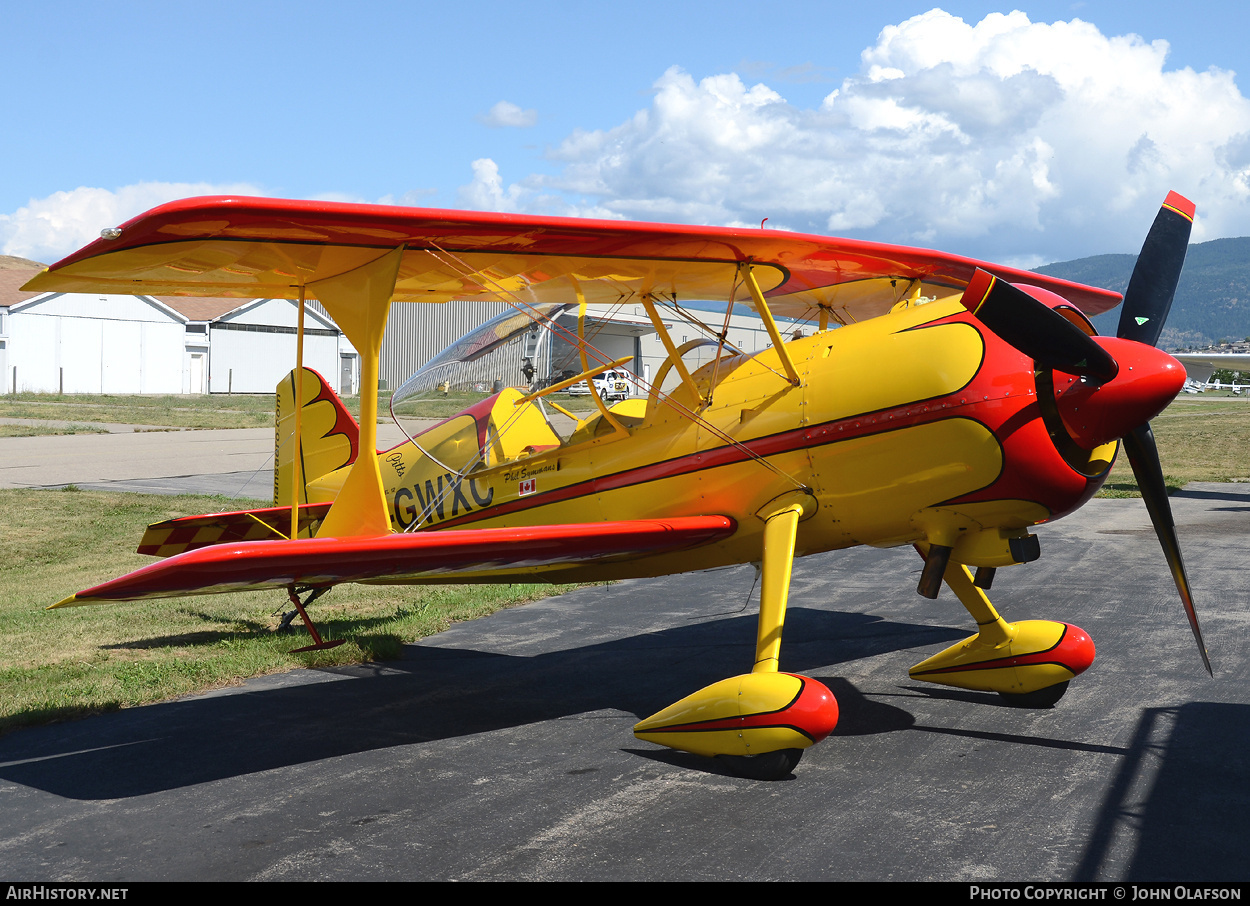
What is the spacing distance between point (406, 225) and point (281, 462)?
4.38m

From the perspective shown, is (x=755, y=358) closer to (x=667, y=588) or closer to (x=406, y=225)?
(x=406, y=225)

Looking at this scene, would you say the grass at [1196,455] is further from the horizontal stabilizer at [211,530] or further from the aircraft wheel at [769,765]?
the horizontal stabilizer at [211,530]

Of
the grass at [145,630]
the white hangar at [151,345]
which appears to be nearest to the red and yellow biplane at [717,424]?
the grass at [145,630]

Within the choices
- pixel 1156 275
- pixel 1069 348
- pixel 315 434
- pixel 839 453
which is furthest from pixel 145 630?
pixel 1156 275

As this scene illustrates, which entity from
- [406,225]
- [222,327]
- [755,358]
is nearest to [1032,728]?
[755,358]

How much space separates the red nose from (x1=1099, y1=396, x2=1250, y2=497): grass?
8.59m

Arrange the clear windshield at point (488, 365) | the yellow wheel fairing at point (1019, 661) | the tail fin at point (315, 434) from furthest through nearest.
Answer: the tail fin at point (315, 434) → the clear windshield at point (488, 365) → the yellow wheel fairing at point (1019, 661)

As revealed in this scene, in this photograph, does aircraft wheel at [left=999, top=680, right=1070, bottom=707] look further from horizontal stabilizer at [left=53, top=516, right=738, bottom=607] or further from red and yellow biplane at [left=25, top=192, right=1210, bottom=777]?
horizontal stabilizer at [left=53, top=516, right=738, bottom=607]

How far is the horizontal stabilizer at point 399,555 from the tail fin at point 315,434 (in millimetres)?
2469

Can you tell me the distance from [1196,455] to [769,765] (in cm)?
2488

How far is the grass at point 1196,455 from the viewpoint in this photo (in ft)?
65.2

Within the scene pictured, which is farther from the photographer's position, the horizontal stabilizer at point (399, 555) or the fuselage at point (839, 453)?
the fuselage at point (839, 453)

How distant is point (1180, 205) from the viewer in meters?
6.62

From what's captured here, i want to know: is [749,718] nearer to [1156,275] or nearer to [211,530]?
[1156,275]
